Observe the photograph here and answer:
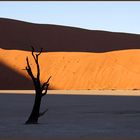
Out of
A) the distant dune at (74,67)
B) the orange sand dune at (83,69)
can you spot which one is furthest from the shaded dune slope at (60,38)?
the orange sand dune at (83,69)

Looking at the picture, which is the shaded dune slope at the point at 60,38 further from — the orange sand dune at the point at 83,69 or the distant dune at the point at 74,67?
the orange sand dune at the point at 83,69

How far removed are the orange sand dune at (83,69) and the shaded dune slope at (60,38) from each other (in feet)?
75.2

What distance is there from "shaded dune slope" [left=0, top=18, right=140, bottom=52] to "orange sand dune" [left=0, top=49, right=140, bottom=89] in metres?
22.9

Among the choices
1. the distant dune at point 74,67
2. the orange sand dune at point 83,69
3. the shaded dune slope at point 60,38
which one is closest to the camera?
the orange sand dune at point 83,69

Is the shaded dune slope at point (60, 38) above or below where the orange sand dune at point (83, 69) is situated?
below

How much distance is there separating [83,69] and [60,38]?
4050 centimetres

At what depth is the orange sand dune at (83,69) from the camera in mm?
63375

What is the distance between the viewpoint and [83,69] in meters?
69.1

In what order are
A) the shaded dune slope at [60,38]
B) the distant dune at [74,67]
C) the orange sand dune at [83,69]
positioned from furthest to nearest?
the shaded dune slope at [60,38]
the distant dune at [74,67]
the orange sand dune at [83,69]

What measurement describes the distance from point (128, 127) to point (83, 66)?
52068 mm

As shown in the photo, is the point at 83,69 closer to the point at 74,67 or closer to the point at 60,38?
the point at 74,67

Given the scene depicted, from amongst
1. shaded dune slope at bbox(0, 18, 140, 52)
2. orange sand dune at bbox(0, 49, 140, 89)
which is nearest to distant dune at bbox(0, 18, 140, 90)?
orange sand dune at bbox(0, 49, 140, 89)

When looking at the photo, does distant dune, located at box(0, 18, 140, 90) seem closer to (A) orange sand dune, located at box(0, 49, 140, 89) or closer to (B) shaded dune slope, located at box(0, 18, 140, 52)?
(A) orange sand dune, located at box(0, 49, 140, 89)

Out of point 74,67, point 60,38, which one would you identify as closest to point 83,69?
point 74,67
